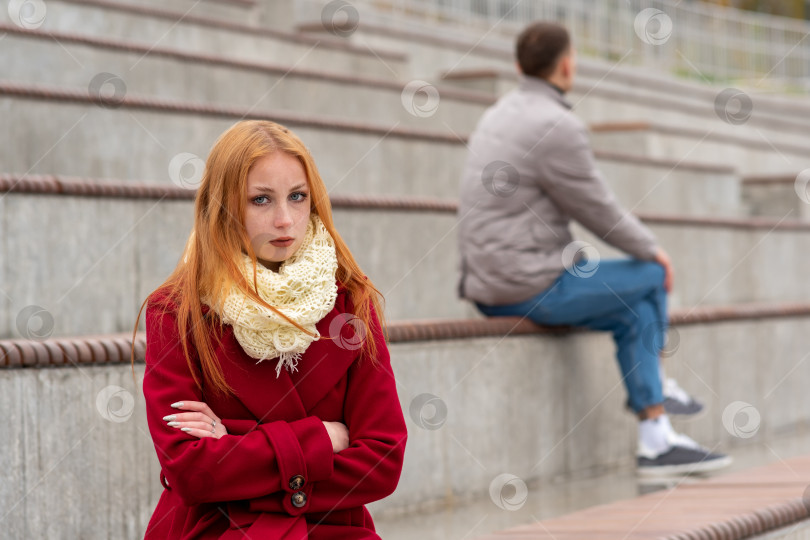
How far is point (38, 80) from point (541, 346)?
269 centimetres

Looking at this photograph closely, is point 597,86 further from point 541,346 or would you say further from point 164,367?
point 164,367

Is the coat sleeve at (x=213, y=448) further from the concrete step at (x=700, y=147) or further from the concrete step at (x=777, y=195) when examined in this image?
the concrete step at (x=777, y=195)

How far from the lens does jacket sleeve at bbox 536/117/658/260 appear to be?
4355 millimetres

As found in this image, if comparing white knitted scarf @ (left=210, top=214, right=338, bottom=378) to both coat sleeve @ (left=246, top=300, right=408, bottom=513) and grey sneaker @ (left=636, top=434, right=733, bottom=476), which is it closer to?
coat sleeve @ (left=246, top=300, right=408, bottom=513)

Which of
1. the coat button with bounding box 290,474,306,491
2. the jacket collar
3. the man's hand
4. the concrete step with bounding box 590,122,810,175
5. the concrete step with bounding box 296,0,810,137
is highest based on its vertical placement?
the concrete step with bounding box 296,0,810,137

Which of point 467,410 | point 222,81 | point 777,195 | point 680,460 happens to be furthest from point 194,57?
point 777,195

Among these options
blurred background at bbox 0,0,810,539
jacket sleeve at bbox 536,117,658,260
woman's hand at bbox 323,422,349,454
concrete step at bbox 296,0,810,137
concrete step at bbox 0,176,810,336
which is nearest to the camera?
woman's hand at bbox 323,422,349,454

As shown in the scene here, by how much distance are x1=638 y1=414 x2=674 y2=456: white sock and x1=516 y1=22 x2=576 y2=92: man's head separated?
4.17 ft

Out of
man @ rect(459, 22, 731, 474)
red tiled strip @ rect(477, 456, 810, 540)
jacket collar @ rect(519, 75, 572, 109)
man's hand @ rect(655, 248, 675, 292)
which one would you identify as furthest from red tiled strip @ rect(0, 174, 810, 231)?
red tiled strip @ rect(477, 456, 810, 540)

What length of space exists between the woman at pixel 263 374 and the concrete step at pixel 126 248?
1.76 m

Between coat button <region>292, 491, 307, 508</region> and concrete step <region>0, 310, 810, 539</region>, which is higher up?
concrete step <region>0, 310, 810, 539</region>

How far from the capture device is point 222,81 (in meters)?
Result: 6.28

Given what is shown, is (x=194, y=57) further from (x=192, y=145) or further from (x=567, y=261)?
(x=567, y=261)

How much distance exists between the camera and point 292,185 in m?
2.15
